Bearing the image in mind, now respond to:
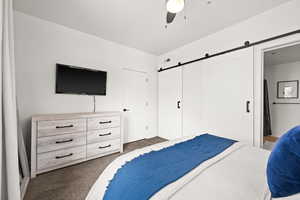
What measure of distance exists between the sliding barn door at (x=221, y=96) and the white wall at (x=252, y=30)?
229 millimetres

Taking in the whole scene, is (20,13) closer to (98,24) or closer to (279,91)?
(98,24)

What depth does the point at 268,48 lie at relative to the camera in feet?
6.23

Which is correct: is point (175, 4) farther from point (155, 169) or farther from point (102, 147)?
point (102, 147)

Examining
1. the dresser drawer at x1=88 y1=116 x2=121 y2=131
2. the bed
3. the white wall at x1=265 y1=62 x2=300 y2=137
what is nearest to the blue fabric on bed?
the bed

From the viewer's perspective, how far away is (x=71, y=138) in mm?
2064

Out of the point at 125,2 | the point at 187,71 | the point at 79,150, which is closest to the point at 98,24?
the point at 125,2

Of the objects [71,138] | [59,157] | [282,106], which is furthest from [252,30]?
[59,157]

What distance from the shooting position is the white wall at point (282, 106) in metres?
3.28

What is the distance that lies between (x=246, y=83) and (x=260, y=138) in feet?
3.04

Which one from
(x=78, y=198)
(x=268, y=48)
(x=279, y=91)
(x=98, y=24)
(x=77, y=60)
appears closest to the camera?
(x=78, y=198)

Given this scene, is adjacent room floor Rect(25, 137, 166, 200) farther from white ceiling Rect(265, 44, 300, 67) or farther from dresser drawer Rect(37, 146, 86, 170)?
white ceiling Rect(265, 44, 300, 67)

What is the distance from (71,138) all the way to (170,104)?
245 centimetres

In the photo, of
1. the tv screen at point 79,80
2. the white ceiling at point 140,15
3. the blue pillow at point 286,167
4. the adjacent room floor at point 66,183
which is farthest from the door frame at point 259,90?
the tv screen at point 79,80

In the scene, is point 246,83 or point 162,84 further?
point 162,84
